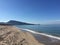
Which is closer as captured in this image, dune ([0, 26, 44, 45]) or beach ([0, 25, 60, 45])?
dune ([0, 26, 44, 45])

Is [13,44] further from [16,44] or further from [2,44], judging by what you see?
[2,44]

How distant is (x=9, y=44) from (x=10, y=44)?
0.29ft

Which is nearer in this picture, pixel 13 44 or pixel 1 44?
pixel 1 44

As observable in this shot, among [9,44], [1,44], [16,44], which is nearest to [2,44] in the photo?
[1,44]

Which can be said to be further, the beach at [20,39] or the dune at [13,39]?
the beach at [20,39]

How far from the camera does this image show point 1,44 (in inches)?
295

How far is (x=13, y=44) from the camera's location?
809cm

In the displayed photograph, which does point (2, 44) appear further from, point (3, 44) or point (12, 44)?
point (12, 44)

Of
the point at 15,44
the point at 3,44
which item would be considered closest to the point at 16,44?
the point at 15,44

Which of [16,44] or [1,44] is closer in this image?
[1,44]

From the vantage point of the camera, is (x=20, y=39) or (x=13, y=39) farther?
(x=20, y=39)

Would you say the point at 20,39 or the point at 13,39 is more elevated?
the point at 13,39

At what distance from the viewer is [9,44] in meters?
7.96

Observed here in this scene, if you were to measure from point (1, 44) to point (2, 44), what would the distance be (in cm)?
7
